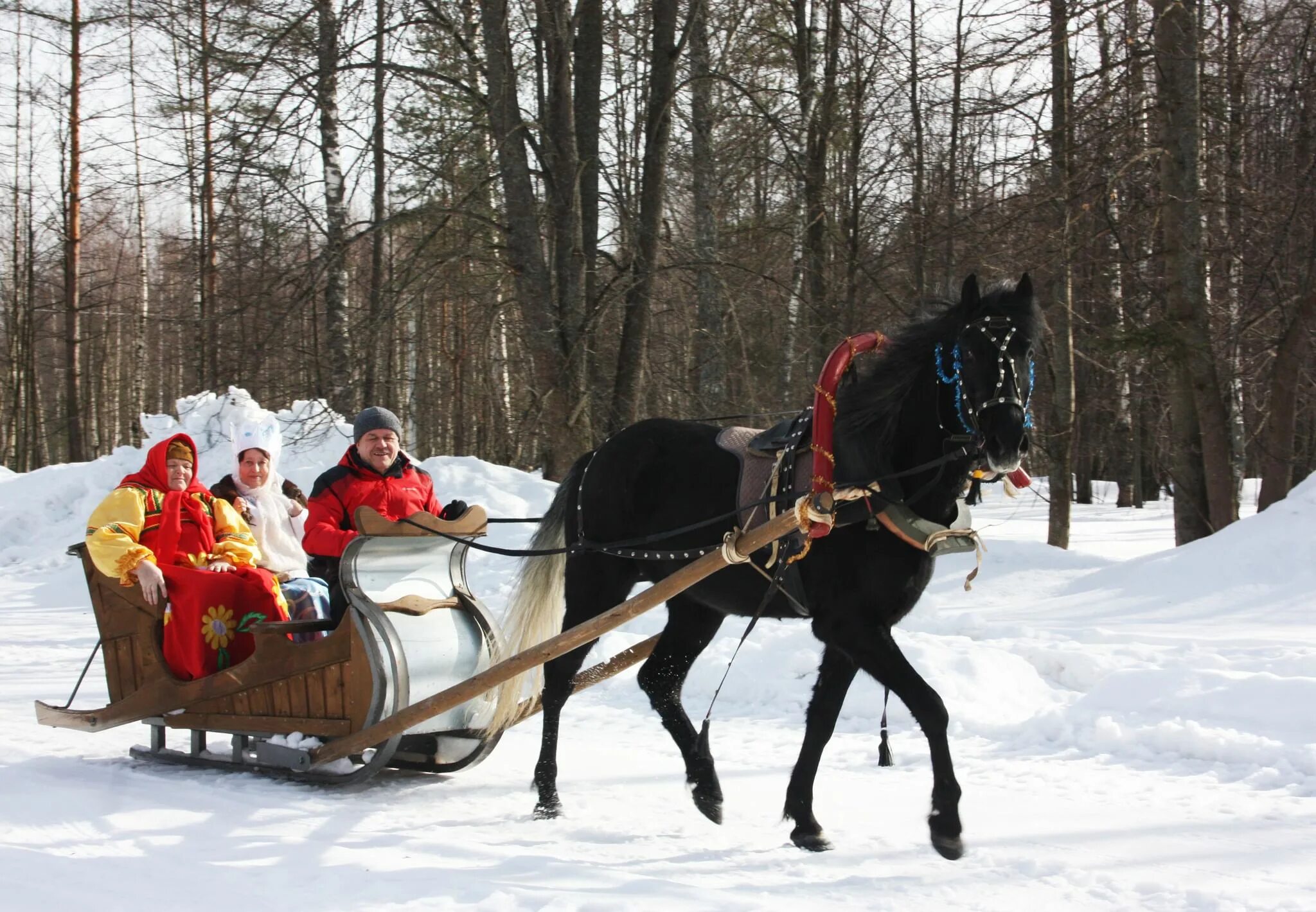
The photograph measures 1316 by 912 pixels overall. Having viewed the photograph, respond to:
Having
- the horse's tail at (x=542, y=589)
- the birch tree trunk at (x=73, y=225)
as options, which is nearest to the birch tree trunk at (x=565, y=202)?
the horse's tail at (x=542, y=589)

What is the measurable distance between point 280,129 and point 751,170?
5916 millimetres

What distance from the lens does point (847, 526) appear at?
414cm

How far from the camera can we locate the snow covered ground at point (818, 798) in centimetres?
351

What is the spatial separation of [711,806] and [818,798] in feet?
1.61

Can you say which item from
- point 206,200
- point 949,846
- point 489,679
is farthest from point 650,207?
point 949,846

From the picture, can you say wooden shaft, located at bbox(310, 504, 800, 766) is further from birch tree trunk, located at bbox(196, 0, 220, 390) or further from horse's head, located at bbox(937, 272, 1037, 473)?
birch tree trunk, located at bbox(196, 0, 220, 390)

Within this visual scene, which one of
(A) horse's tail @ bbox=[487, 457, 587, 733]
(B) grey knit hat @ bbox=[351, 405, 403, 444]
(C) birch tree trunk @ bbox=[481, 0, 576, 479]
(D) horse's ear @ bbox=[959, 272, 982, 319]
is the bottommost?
(A) horse's tail @ bbox=[487, 457, 587, 733]

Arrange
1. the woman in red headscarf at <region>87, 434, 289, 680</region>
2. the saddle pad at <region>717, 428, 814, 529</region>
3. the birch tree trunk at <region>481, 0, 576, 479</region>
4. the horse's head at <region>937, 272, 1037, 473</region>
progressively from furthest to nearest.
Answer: the birch tree trunk at <region>481, 0, 576, 479</region> < the woman in red headscarf at <region>87, 434, 289, 680</region> < the saddle pad at <region>717, 428, 814, 529</region> < the horse's head at <region>937, 272, 1037, 473</region>

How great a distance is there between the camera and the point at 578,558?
17.1 ft

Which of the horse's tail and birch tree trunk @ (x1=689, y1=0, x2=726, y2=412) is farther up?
birch tree trunk @ (x1=689, y1=0, x2=726, y2=412)

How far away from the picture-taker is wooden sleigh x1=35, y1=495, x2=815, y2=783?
4.68 meters

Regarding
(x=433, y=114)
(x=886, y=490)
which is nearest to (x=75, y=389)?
(x=433, y=114)

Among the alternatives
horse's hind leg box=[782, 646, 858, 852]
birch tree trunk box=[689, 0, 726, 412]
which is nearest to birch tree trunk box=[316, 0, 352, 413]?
birch tree trunk box=[689, 0, 726, 412]

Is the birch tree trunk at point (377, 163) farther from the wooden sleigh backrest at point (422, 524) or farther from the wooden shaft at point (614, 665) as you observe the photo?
the wooden shaft at point (614, 665)
